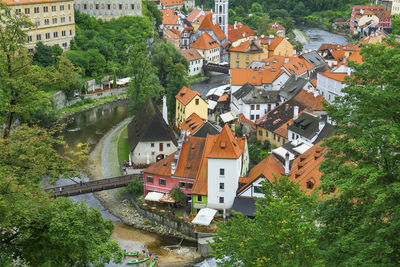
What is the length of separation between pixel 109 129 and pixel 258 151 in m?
19.5

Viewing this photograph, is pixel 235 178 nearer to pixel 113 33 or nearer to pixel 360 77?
pixel 360 77

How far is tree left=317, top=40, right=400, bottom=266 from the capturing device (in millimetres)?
13883

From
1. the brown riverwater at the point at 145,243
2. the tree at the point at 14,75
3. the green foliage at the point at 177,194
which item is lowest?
the brown riverwater at the point at 145,243

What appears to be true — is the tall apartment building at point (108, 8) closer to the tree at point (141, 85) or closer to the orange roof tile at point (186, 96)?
the tree at point (141, 85)

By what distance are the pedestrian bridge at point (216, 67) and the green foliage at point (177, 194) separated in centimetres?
4777

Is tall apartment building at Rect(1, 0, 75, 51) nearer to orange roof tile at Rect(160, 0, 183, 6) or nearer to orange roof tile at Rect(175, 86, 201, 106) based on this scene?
orange roof tile at Rect(175, 86, 201, 106)

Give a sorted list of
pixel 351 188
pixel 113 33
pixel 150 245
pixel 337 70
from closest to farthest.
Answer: pixel 351 188, pixel 150 245, pixel 337 70, pixel 113 33

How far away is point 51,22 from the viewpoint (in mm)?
77375

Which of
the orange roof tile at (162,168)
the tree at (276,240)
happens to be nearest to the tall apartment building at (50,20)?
the orange roof tile at (162,168)

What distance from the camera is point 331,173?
16.1 metres

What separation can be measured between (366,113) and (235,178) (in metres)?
20.2

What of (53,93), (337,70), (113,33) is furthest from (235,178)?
(113,33)

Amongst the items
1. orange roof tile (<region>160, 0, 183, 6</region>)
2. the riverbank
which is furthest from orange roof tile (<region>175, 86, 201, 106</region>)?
orange roof tile (<region>160, 0, 183, 6</region>)

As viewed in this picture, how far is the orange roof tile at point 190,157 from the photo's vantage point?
37.7m
